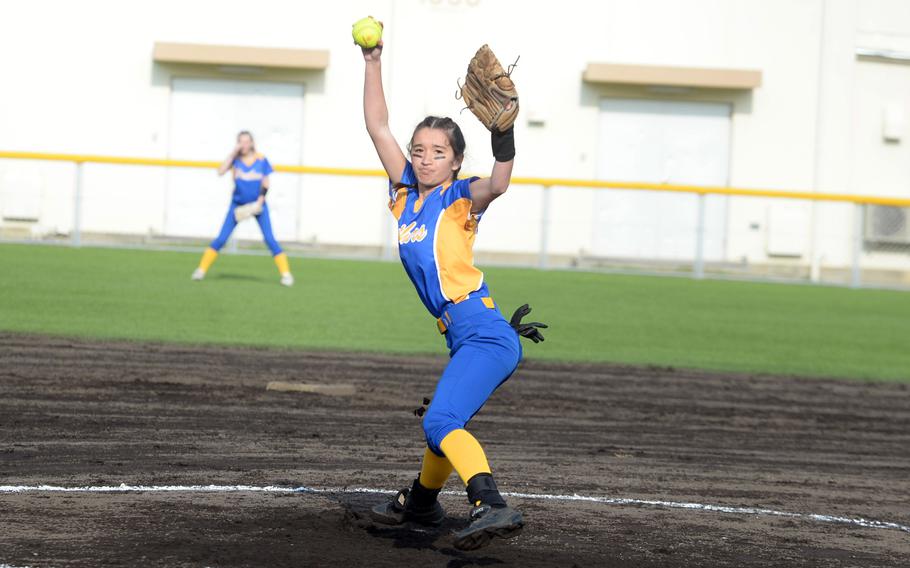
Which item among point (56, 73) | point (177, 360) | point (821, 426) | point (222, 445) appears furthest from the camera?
point (56, 73)

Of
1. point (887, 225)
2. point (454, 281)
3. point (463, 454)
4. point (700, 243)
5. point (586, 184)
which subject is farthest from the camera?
point (887, 225)

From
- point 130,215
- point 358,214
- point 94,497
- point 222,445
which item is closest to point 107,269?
point 130,215

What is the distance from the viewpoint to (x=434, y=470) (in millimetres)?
5715

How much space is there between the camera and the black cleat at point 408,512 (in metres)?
5.85

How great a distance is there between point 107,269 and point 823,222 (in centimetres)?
1361

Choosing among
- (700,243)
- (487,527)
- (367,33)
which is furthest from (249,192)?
(487,527)

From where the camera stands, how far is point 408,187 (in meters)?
5.68

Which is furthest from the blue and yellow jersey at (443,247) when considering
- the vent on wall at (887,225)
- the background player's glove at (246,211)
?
the vent on wall at (887,225)

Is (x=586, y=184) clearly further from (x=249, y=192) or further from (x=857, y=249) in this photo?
(x=249, y=192)

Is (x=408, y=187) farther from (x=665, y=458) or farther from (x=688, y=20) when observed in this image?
(x=688, y=20)

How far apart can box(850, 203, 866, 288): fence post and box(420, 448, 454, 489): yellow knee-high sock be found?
19630mm

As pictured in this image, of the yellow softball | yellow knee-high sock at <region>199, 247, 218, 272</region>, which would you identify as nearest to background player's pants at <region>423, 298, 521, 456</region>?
the yellow softball

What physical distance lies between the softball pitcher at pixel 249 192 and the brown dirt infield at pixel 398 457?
5.72 metres

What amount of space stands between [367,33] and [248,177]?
12.6m
